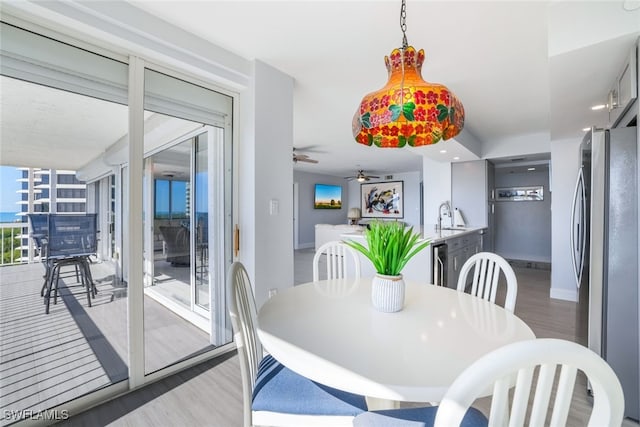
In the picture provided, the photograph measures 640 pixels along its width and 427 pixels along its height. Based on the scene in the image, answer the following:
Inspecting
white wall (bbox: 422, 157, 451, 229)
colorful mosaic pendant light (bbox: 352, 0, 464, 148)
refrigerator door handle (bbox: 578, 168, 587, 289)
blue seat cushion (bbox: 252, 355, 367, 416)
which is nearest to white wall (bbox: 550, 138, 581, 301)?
white wall (bbox: 422, 157, 451, 229)

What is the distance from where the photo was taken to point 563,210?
148 inches

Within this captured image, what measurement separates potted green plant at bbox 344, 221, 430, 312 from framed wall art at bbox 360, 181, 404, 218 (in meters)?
8.38

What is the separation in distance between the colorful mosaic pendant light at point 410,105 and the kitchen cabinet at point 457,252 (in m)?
2.51

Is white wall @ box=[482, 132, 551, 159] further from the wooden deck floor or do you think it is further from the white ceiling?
the wooden deck floor

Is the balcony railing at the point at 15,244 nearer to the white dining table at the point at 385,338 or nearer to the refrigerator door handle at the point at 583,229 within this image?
the white dining table at the point at 385,338

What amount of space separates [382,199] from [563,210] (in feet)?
19.8

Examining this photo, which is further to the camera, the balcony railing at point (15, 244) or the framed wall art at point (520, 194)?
the framed wall art at point (520, 194)

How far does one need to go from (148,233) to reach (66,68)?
110cm

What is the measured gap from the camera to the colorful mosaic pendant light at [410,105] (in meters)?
1.14

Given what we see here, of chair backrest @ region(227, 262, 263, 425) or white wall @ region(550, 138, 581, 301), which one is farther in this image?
white wall @ region(550, 138, 581, 301)

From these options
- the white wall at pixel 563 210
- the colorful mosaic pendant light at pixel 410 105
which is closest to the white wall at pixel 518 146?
the white wall at pixel 563 210

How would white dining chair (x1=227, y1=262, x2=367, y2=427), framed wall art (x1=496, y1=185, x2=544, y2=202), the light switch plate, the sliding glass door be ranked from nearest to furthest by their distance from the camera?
white dining chair (x1=227, y1=262, x2=367, y2=427) < the sliding glass door < the light switch plate < framed wall art (x1=496, y1=185, x2=544, y2=202)

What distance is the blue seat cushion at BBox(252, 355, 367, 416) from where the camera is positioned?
1.02 metres

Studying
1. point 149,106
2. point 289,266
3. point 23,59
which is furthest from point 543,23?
point 23,59
